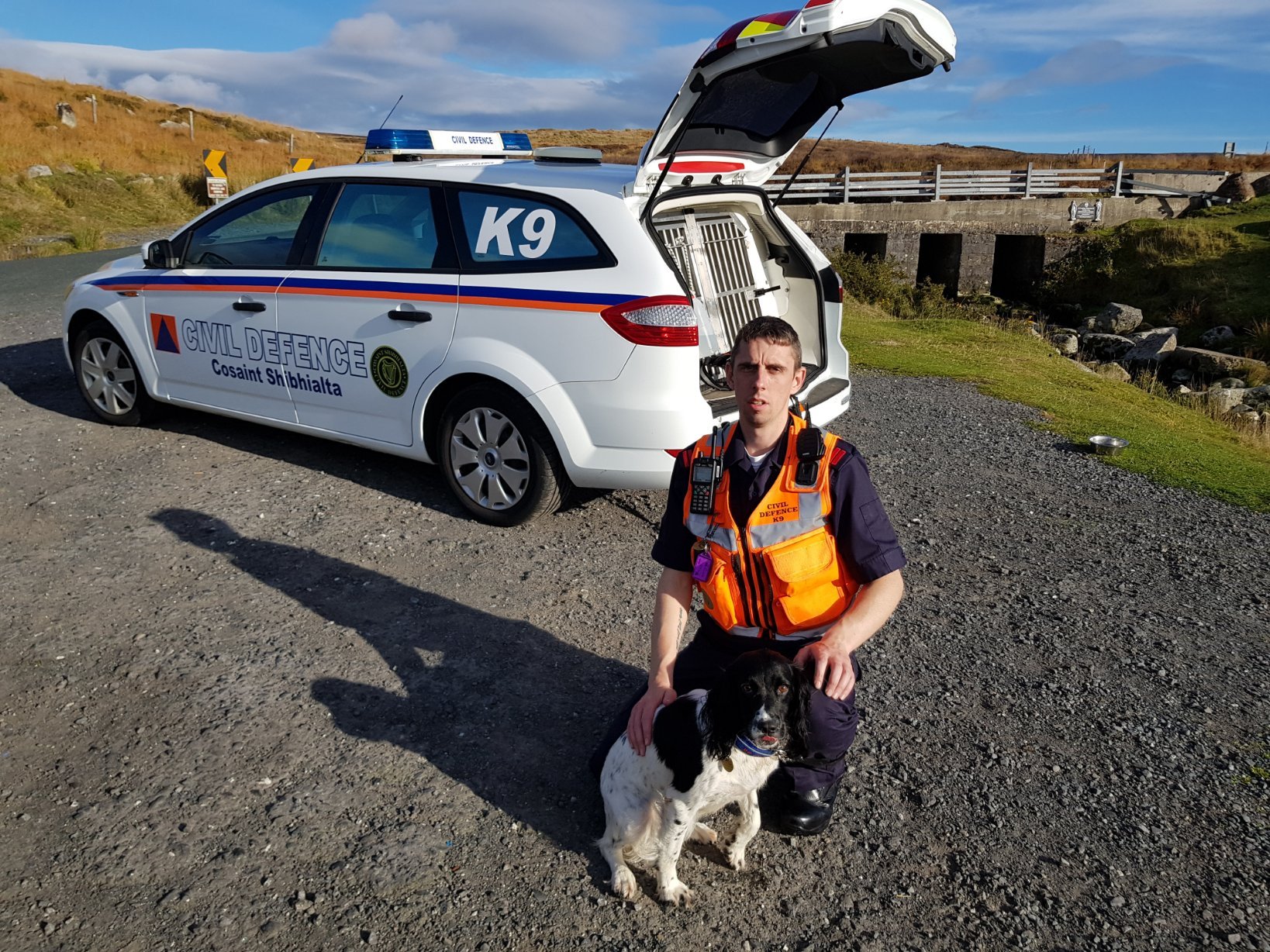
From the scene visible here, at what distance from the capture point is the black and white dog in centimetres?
221

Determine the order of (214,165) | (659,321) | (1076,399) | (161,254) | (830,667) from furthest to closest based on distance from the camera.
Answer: (214,165)
(1076,399)
(161,254)
(659,321)
(830,667)

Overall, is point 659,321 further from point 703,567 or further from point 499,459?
point 703,567

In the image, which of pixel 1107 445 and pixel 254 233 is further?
pixel 1107 445

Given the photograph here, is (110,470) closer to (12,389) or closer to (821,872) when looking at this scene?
(12,389)

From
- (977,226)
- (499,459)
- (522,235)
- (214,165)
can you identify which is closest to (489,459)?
(499,459)

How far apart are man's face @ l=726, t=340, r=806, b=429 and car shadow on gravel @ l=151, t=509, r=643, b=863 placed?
4.21ft

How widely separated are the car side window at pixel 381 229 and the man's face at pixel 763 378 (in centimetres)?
260

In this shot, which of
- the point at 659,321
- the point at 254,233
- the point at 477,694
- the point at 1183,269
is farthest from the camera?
the point at 1183,269

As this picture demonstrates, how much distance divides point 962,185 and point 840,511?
1095 inches

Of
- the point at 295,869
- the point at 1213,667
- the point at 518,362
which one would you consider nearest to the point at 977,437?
the point at 1213,667

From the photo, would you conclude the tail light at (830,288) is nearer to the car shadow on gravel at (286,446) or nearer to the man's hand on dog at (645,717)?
the car shadow on gravel at (286,446)

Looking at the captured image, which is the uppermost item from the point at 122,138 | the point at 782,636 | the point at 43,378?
the point at 122,138

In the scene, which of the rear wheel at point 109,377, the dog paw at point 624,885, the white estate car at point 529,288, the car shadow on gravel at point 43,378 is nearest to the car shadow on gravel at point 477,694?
the dog paw at point 624,885

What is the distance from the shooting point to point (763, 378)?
263 centimetres
